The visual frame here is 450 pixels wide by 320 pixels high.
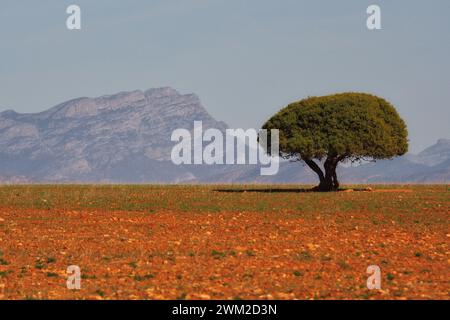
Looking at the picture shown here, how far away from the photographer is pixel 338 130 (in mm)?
79125

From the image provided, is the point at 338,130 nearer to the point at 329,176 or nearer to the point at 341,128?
the point at 341,128

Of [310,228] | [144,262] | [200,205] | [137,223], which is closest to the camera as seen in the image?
[144,262]

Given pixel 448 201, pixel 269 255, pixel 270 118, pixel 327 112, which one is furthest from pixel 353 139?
pixel 269 255

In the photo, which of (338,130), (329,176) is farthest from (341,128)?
(329,176)

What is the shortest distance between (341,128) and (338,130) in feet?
2.52

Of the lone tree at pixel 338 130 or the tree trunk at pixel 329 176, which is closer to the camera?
the lone tree at pixel 338 130

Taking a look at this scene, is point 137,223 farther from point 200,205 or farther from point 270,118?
point 270,118

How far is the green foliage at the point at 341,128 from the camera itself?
79.0 meters

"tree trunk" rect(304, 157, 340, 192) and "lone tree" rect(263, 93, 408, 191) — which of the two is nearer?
"lone tree" rect(263, 93, 408, 191)

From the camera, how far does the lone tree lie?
7906 cm

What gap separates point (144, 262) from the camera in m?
28.6

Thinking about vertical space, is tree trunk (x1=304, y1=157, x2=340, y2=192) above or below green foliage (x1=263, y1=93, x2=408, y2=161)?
below

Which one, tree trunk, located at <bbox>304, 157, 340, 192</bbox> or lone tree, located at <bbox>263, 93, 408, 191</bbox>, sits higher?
lone tree, located at <bbox>263, 93, 408, 191</bbox>
